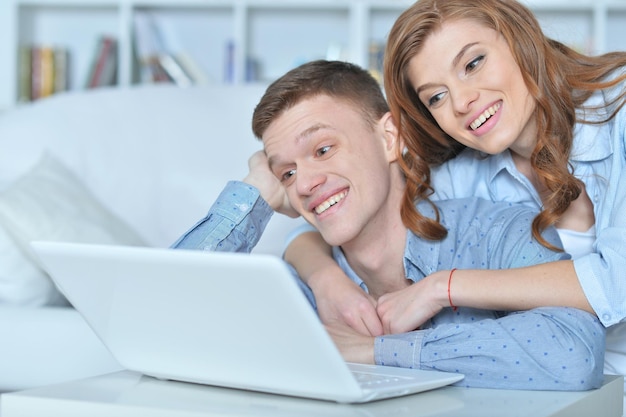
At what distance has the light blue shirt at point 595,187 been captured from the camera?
1.18 m

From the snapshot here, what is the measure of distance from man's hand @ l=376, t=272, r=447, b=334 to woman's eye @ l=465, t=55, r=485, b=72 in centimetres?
38

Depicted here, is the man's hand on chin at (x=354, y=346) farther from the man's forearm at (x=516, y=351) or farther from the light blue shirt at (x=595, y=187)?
the light blue shirt at (x=595, y=187)

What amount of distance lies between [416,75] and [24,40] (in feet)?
9.30

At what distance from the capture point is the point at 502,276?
1.21 metres

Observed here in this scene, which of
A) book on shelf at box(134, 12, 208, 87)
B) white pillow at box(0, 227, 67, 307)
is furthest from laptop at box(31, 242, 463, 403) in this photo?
book on shelf at box(134, 12, 208, 87)

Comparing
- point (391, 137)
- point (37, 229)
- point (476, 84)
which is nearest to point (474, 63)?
point (476, 84)

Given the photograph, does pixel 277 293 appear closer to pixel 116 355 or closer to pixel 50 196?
pixel 116 355

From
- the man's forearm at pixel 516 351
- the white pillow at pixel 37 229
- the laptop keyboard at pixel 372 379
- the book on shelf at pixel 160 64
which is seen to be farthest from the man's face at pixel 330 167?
the book on shelf at pixel 160 64

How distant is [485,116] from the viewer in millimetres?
1427

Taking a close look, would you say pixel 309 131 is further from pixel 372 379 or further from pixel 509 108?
pixel 372 379

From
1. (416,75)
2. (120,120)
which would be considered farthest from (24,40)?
(416,75)

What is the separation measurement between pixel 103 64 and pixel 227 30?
563 millimetres

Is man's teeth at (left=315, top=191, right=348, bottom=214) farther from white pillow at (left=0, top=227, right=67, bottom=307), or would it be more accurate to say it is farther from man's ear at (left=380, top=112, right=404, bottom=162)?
white pillow at (left=0, top=227, right=67, bottom=307)

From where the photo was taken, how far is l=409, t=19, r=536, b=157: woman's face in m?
1.42
